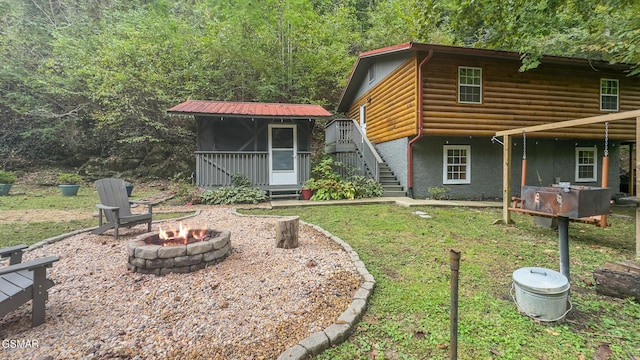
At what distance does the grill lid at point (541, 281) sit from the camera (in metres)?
2.07

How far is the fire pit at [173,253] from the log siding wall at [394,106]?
7121 millimetres

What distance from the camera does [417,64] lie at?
27.0 ft

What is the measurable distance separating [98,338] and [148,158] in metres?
13.5

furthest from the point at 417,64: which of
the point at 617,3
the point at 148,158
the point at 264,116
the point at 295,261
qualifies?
the point at 148,158

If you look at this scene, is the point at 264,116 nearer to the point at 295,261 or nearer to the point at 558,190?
the point at 295,261

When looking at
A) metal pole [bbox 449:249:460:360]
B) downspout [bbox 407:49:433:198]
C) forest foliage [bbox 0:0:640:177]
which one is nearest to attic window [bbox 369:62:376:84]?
forest foliage [bbox 0:0:640:177]

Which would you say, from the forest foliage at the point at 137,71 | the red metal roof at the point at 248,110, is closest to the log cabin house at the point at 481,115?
the red metal roof at the point at 248,110

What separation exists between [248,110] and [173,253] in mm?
6664

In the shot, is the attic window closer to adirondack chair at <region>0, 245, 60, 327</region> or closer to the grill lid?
the grill lid

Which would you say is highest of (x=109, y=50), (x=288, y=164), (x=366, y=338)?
(x=109, y=50)

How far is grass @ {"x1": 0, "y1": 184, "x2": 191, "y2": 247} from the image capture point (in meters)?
4.55

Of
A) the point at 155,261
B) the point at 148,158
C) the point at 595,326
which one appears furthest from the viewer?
the point at 148,158

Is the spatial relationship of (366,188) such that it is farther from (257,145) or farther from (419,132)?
(257,145)

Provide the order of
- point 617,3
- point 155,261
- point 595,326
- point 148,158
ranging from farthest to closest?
1. point 148,158
2. point 617,3
3. point 155,261
4. point 595,326
